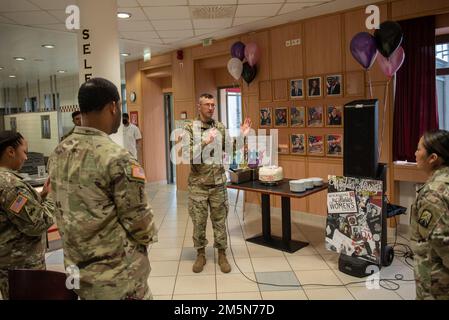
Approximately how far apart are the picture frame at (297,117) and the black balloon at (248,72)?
0.86 metres

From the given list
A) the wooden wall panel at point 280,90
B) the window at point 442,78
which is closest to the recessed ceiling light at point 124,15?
the wooden wall panel at point 280,90

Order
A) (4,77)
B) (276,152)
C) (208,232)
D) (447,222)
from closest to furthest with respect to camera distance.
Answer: (447,222)
(208,232)
(276,152)
(4,77)

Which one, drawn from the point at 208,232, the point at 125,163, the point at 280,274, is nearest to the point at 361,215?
the point at 280,274

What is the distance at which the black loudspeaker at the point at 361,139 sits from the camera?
3389 millimetres

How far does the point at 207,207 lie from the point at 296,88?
8.57ft

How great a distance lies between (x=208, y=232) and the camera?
5129 mm

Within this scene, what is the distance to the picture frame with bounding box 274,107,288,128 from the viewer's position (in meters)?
5.62

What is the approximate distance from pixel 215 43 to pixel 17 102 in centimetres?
818

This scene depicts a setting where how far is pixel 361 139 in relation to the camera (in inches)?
136

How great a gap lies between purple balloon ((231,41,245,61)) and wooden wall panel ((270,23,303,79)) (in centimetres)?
48

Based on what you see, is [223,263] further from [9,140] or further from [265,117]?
[265,117]

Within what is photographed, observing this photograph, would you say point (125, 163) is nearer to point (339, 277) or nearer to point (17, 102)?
point (339, 277)

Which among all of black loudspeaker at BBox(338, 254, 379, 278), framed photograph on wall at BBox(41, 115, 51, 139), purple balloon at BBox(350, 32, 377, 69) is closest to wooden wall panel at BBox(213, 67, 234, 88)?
purple balloon at BBox(350, 32, 377, 69)

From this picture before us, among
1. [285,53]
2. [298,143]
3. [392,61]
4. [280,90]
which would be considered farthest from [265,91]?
[392,61]
